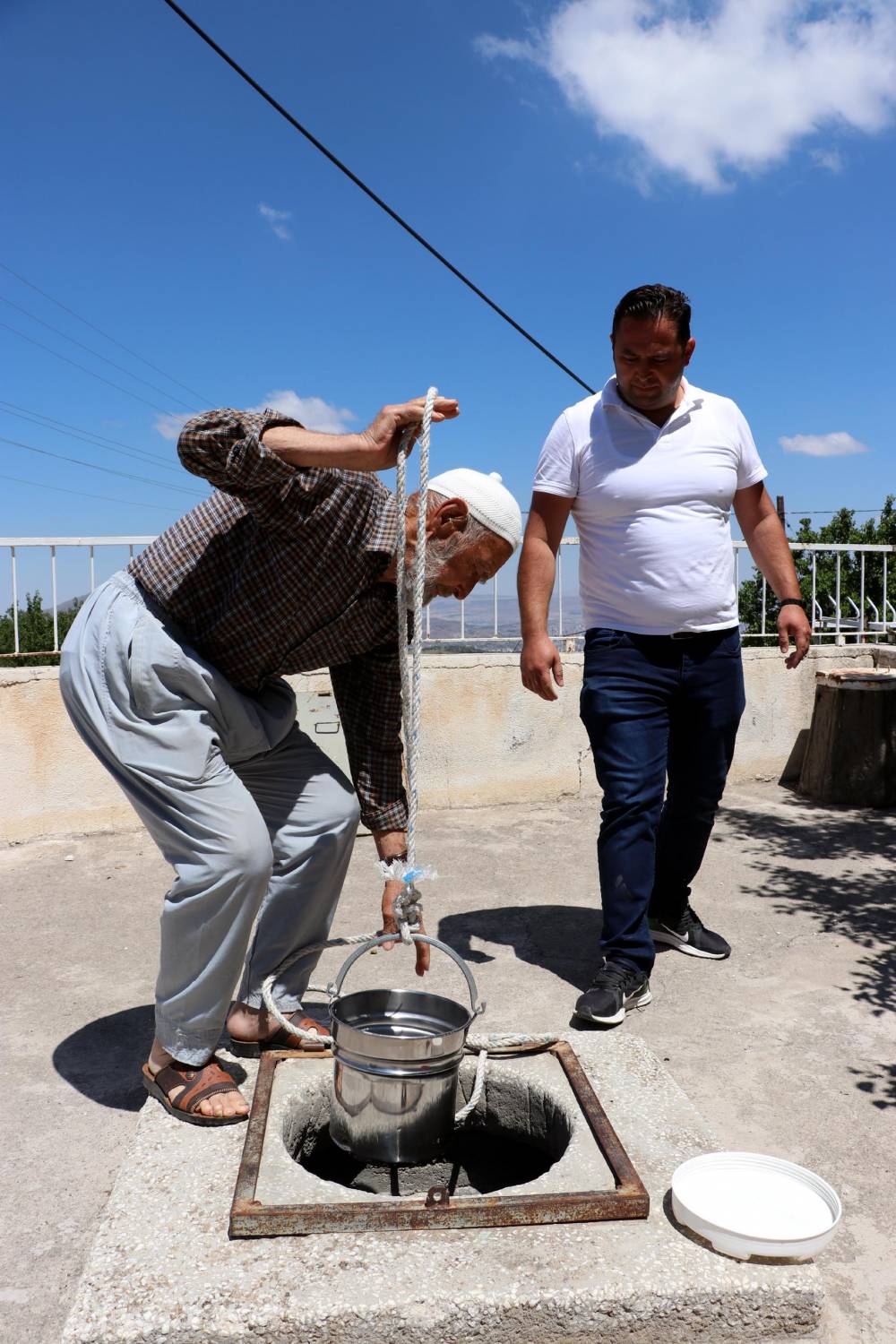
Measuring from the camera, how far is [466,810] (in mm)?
6664

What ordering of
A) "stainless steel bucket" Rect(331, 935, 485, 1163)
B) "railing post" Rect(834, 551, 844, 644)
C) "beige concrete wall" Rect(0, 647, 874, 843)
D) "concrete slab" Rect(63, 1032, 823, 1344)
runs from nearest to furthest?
"concrete slab" Rect(63, 1032, 823, 1344)
"stainless steel bucket" Rect(331, 935, 485, 1163)
"beige concrete wall" Rect(0, 647, 874, 843)
"railing post" Rect(834, 551, 844, 644)

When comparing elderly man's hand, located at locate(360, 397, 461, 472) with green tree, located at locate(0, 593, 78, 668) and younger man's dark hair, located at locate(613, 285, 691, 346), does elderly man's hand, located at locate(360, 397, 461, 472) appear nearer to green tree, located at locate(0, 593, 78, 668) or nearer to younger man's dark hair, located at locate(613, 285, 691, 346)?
younger man's dark hair, located at locate(613, 285, 691, 346)

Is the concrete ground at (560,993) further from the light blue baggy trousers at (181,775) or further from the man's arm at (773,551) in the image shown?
the man's arm at (773,551)

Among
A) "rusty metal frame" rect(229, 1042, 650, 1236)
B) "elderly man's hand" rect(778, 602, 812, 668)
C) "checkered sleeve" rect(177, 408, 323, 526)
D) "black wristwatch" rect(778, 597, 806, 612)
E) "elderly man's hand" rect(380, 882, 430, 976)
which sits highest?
"checkered sleeve" rect(177, 408, 323, 526)

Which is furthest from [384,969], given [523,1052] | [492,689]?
[492,689]

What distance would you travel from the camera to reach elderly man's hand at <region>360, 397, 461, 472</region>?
217cm

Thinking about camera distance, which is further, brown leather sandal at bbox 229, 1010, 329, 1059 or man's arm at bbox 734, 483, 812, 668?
man's arm at bbox 734, 483, 812, 668

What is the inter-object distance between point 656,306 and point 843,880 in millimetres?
3048

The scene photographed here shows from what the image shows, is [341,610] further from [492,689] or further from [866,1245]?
[492,689]

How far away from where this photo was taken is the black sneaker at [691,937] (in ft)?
13.5

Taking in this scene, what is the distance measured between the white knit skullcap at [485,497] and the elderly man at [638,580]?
39.2 inches

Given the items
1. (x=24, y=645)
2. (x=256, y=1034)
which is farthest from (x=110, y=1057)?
(x=24, y=645)

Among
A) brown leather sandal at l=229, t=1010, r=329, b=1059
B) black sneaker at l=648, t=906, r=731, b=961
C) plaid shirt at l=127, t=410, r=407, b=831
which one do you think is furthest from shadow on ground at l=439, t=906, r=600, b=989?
plaid shirt at l=127, t=410, r=407, b=831

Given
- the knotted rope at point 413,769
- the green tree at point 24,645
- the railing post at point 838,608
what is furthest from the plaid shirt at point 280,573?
the railing post at point 838,608
